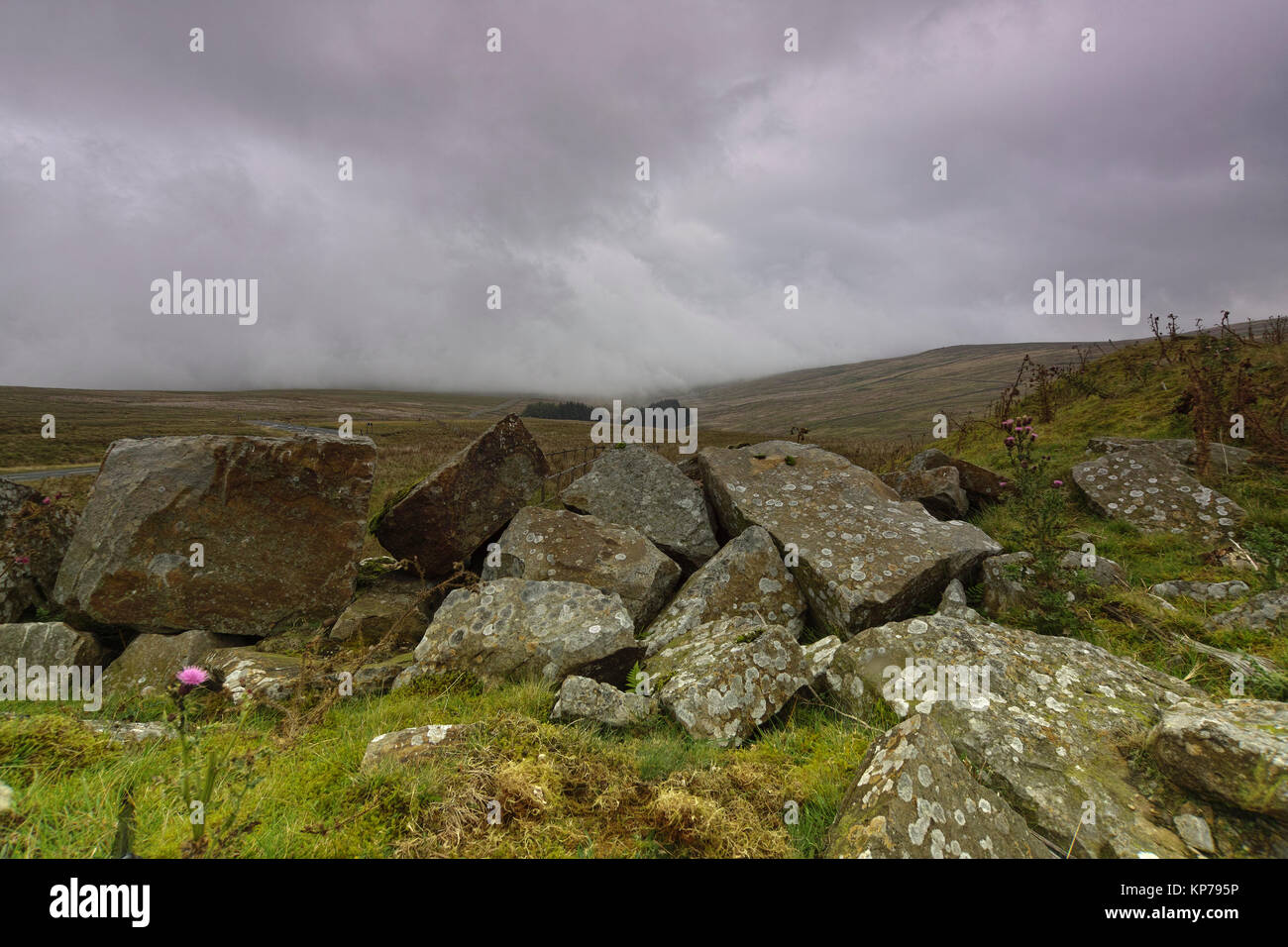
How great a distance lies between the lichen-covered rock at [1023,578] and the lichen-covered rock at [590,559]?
13.5 feet

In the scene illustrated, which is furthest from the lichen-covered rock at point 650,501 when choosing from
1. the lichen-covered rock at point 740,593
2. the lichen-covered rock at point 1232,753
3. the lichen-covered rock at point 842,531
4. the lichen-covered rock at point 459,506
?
the lichen-covered rock at point 1232,753

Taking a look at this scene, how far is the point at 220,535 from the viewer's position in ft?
23.4

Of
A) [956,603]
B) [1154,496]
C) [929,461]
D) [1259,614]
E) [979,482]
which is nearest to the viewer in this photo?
[1259,614]

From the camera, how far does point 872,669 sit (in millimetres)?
4789

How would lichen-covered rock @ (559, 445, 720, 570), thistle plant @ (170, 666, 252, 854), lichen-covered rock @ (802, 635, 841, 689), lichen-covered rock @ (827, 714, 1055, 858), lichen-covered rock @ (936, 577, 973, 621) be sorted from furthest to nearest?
lichen-covered rock @ (559, 445, 720, 570) → lichen-covered rock @ (936, 577, 973, 621) → lichen-covered rock @ (802, 635, 841, 689) → lichen-covered rock @ (827, 714, 1055, 858) → thistle plant @ (170, 666, 252, 854)

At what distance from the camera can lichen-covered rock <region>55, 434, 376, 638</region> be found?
6.76 metres

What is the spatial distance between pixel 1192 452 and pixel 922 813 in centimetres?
1020

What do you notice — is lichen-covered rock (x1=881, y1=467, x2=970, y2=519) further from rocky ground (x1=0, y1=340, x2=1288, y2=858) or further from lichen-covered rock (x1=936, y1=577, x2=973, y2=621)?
lichen-covered rock (x1=936, y1=577, x2=973, y2=621)

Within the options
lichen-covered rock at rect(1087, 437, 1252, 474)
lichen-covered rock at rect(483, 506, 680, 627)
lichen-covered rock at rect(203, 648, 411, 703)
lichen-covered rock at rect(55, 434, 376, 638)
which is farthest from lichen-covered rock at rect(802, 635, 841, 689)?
lichen-covered rock at rect(1087, 437, 1252, 474)

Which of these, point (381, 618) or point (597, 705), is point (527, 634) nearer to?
point (597, 705)

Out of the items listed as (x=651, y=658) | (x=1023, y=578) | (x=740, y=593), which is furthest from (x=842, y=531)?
(x=651, y=658)

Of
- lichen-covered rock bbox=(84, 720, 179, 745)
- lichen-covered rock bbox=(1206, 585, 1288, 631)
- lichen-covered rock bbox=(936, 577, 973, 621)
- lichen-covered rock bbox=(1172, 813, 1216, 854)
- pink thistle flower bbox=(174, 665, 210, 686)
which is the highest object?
pink thistle flower bbox=(174, 665, 210, 686)

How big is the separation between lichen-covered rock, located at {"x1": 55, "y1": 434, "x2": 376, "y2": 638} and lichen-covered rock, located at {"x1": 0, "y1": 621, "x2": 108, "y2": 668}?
0.48 m
